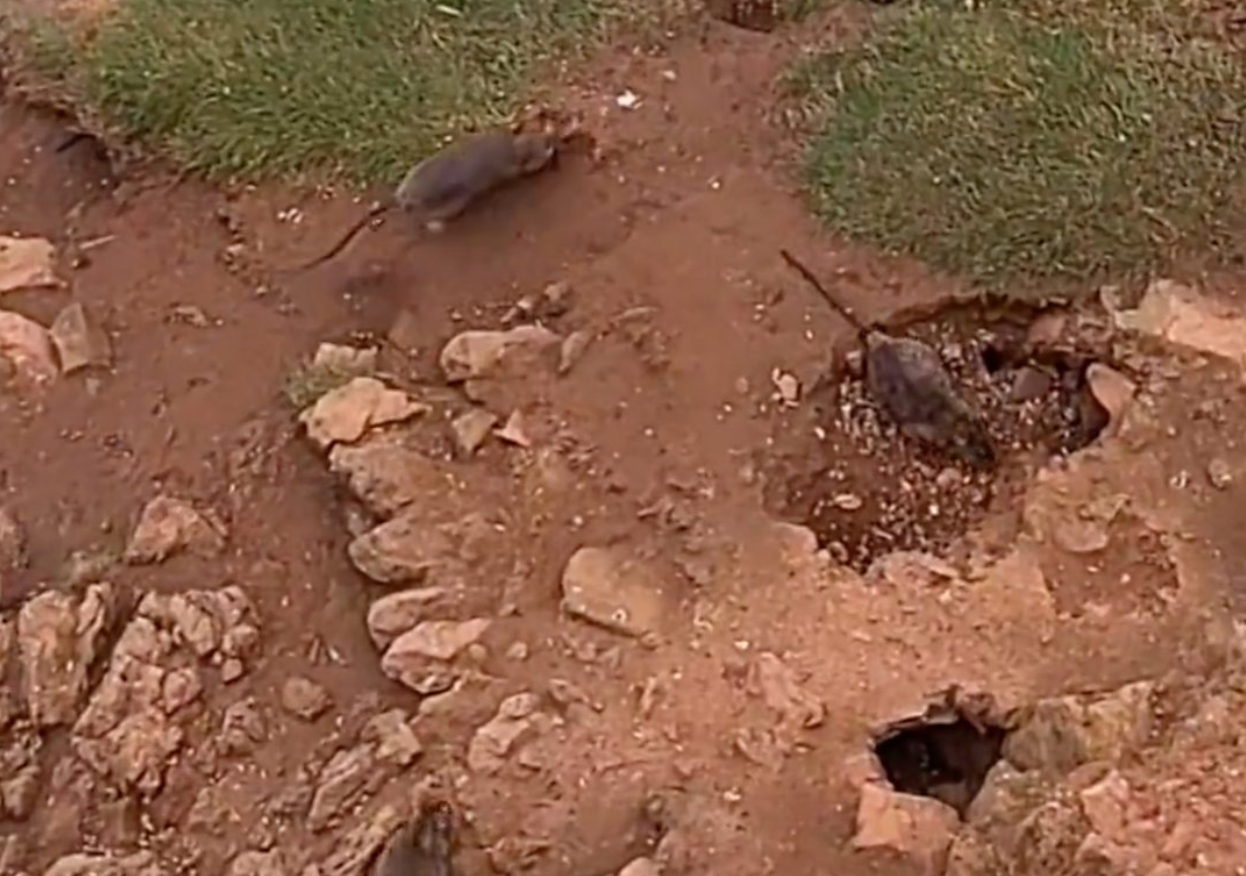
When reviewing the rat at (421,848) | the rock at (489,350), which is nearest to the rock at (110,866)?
the rat at (421,848)

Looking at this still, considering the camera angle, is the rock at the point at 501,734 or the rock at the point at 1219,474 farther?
the rock at the point at 1219,474

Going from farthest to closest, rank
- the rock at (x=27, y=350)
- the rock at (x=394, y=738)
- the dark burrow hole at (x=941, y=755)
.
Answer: the rock at (x=27, y=350), the rock at (x=394, y=738), the dark burrow hole at (x=941, y=755)

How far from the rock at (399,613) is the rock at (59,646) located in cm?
70

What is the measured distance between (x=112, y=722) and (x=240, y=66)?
2.23 meters

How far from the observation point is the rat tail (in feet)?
18.6

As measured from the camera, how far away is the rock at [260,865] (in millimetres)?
4793

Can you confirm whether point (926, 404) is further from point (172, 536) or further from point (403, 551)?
point (172, 536)

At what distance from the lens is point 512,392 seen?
5.60 metres

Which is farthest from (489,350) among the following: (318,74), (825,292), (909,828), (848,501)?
(909,828)

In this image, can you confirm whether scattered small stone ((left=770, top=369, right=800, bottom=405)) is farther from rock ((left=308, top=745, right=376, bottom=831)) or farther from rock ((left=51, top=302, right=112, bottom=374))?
rock ((left=51, top=302, right=112, bottom=374))

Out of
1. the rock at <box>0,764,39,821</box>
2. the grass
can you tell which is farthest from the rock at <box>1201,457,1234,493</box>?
the rock at <box>0,764,39,821</box>

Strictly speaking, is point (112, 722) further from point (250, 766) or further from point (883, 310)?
point (883, 310)

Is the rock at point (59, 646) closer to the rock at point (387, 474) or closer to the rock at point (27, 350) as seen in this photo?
the rock at point (387, 474)

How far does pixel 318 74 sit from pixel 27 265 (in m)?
1.02
